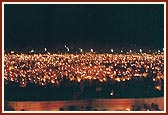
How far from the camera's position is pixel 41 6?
11.2 ft

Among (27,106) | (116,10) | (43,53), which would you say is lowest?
(27,106)

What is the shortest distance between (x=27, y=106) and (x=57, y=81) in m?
1.24

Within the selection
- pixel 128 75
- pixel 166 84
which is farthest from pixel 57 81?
pixel 166 84

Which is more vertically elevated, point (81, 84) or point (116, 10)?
→ point (116, 10)

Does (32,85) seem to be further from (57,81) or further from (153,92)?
(153,92)

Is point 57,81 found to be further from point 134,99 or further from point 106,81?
point 134,99

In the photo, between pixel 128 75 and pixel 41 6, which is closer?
pixel 41 6

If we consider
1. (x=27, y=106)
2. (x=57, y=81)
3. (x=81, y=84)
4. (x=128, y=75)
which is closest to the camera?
(x=27, y=106)

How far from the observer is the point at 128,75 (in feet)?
17.0

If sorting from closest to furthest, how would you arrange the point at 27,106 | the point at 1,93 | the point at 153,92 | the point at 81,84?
the point at 1,93
the point at 27,106
the point at 153,92
the point at 81,84

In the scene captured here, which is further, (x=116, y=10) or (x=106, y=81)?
(x=106, y=81)

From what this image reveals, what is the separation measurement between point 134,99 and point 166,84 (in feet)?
2.56

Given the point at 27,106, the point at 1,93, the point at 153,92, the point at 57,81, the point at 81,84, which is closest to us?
the point at 1,93

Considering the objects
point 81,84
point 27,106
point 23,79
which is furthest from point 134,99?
point 23,79
